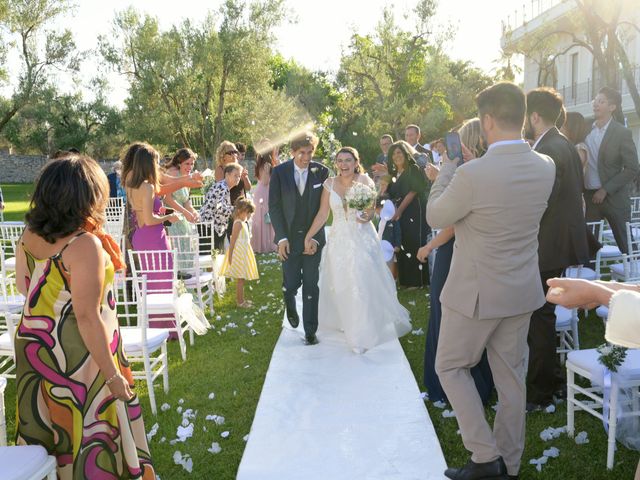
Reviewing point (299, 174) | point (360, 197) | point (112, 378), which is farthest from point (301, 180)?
point (112, 378)

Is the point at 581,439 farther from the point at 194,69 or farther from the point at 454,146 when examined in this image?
the point at 194,69

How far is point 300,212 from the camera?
5953 millimetres

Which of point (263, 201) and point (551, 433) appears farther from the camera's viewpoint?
point (263, 201)

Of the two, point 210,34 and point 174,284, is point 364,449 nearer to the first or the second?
point 174,284

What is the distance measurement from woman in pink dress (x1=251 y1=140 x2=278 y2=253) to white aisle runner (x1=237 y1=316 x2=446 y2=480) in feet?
21.8

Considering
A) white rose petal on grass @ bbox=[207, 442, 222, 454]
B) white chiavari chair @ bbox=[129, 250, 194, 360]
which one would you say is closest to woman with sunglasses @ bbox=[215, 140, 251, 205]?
white chiavari chair @ bbox=[129, 250, 194, 360]

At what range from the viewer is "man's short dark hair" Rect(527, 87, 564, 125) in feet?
13.6

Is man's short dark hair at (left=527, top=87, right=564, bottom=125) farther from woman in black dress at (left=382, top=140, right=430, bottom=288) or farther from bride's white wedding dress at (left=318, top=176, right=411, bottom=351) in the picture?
woman in black dress at (left=382, top=140, right=430, bottom=288)

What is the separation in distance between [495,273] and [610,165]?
13.6 ft

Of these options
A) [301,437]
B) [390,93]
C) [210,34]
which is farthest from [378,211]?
[390,93]

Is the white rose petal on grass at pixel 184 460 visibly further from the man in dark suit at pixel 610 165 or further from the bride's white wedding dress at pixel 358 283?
the man in dark suit at pixel 610 165

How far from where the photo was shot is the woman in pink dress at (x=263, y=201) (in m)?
12.0

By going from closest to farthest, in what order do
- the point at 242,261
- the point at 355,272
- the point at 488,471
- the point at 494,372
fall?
the point at 488,471
the point at 494,372
the point at 355,272
the point at 242,261

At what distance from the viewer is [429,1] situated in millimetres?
30219
